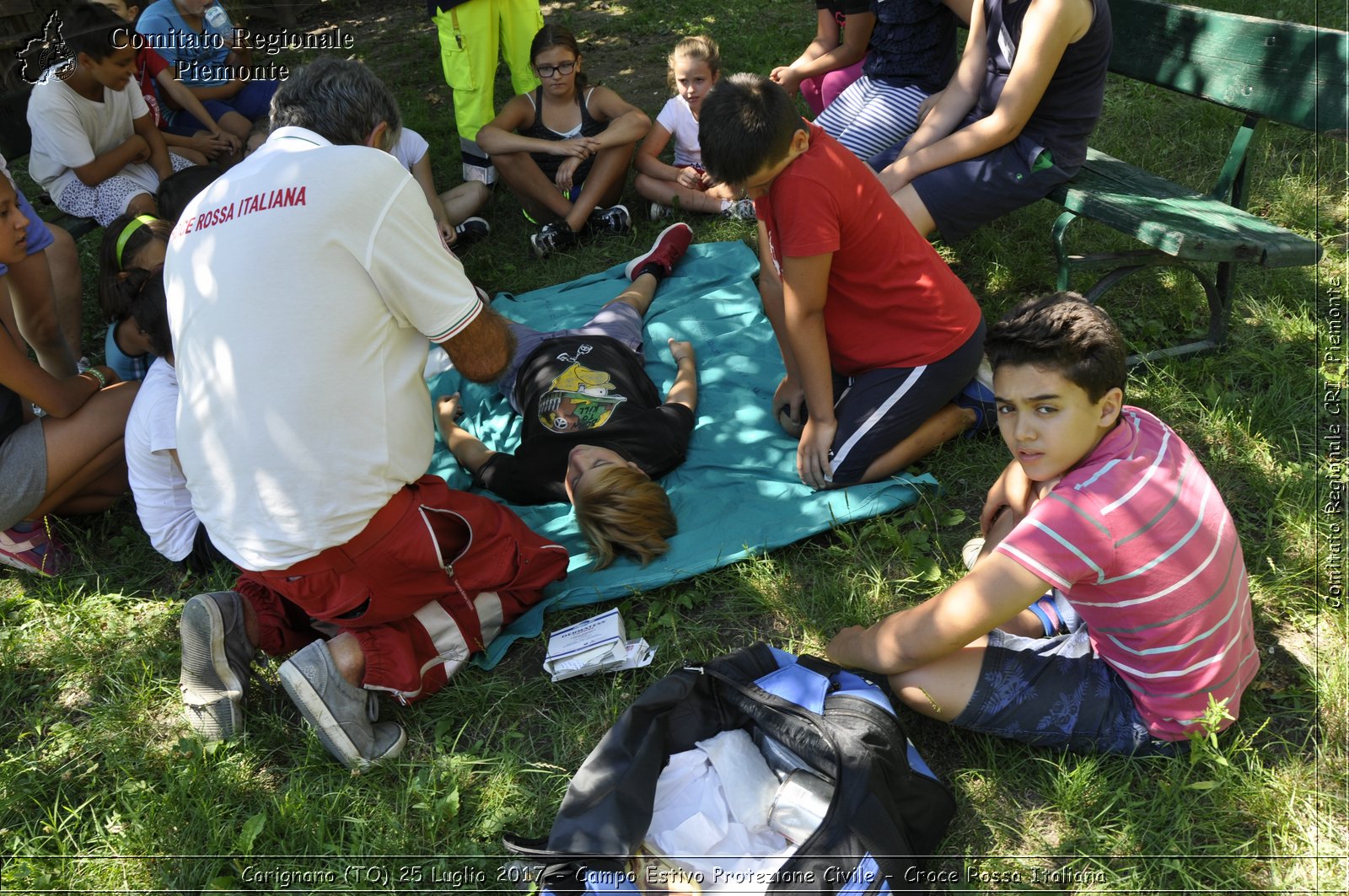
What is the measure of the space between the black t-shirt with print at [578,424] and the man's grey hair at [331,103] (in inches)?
50.0

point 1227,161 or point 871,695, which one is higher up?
point 1227,161

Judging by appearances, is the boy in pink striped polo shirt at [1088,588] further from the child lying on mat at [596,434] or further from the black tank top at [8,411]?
the black tank top at [8,411]

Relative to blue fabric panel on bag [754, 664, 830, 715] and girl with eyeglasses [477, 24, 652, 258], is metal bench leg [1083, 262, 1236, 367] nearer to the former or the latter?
blue fabric panel on bag [754, 664, 830, 715]

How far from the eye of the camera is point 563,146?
17.1 ft

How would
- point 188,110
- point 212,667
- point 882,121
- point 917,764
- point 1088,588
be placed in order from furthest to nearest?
point 188,110, point 882,121, point 212,667, point 917,764, point 1088,588

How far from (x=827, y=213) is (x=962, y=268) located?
5.50 ft

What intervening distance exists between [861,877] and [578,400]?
2.14 meters

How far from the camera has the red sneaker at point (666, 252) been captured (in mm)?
4711

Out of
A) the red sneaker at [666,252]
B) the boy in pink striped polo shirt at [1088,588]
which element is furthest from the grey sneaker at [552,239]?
the boy in pink striped polo shirt at [1088,588]

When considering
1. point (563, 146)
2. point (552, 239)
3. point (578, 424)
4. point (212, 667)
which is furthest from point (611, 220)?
point (212, 667)

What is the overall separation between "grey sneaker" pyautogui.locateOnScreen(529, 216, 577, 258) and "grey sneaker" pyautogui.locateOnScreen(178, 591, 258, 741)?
292 cm

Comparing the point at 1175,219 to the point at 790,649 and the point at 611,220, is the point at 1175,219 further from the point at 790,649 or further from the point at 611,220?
the point at 611,220

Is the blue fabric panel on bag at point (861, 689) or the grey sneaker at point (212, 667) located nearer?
the blue fabric panel on bag at point (861, 689)

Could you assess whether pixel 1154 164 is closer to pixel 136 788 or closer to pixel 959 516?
pixel 959 516
